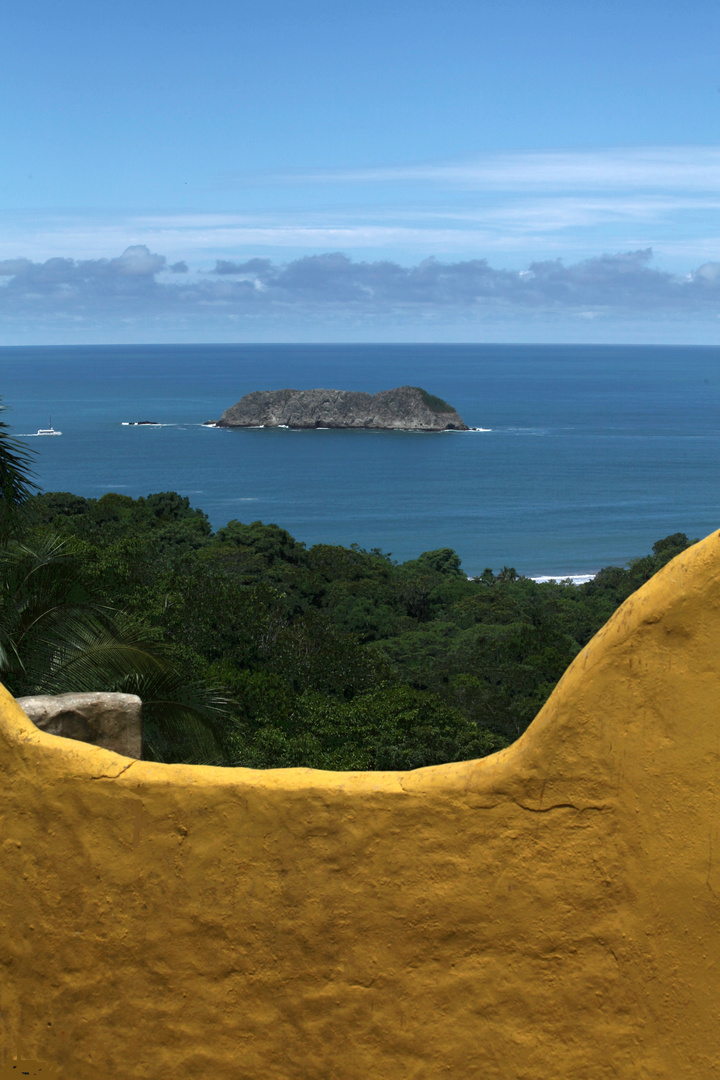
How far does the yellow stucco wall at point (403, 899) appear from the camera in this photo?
3.54m

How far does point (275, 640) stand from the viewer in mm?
20375

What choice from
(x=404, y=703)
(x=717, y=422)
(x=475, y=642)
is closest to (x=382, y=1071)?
(x=404, y=703)

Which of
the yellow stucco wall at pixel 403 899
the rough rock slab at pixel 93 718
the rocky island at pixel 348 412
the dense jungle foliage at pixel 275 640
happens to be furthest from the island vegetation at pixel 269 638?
the rocky island at pixel 348 412

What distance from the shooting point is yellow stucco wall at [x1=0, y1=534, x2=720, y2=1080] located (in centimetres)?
354

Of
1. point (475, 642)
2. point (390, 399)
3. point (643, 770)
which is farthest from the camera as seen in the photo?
point (390, 399)

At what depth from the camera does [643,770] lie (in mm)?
3564

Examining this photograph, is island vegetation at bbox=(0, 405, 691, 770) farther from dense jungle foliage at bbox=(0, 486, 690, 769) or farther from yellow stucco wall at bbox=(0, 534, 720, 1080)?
yellow stucco wall at bbox=(0, 534, 720, 1080)

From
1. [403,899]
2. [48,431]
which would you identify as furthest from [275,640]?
[48,431]

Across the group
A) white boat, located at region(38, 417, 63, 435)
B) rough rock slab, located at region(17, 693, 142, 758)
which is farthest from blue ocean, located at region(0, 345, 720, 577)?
rough rock slab, located at region(17, 693, 142, 758)

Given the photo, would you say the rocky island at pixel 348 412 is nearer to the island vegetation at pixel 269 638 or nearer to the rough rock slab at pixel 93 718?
the island vegetation at pixel 269 638

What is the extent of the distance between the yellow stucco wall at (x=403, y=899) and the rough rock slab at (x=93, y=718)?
1.10 m

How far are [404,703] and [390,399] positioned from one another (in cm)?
13126

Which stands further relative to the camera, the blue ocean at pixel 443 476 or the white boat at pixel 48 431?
the white boat at pixel 48 431

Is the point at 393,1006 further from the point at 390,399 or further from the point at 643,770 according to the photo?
the point at 390,399
